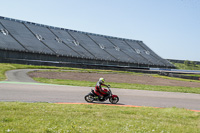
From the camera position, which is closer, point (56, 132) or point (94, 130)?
point (56, 132)

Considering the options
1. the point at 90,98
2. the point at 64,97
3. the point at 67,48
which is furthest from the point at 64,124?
the point at 67,48

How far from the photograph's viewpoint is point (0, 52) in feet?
171

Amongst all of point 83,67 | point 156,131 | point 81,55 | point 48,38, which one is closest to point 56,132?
point 156,131

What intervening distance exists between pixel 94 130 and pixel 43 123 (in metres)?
1.55

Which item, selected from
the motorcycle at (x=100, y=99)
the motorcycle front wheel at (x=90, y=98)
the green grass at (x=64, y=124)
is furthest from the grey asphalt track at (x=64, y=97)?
the green grass at (x=64, y=124)

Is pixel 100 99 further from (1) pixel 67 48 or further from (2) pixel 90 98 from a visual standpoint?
(1) pixel 67 48

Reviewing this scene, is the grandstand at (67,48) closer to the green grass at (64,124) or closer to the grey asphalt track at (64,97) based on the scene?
the grey asphalt track at (64,97)

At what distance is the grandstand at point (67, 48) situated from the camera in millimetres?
56297

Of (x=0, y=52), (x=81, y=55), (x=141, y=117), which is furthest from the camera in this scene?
(x=81, y=55)

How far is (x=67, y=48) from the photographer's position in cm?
6875

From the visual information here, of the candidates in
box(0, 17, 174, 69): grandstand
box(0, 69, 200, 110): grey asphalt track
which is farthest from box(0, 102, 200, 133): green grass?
box(0, 17, 174, 69): grandstand

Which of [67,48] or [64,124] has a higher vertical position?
[67,48]

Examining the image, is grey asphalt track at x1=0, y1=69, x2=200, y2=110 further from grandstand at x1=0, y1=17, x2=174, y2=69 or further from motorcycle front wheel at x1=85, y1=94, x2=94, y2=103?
grandstand at x1=0, y1=17, x2=174, y2=69

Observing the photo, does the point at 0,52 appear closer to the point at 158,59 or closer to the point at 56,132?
the point at 56,132
